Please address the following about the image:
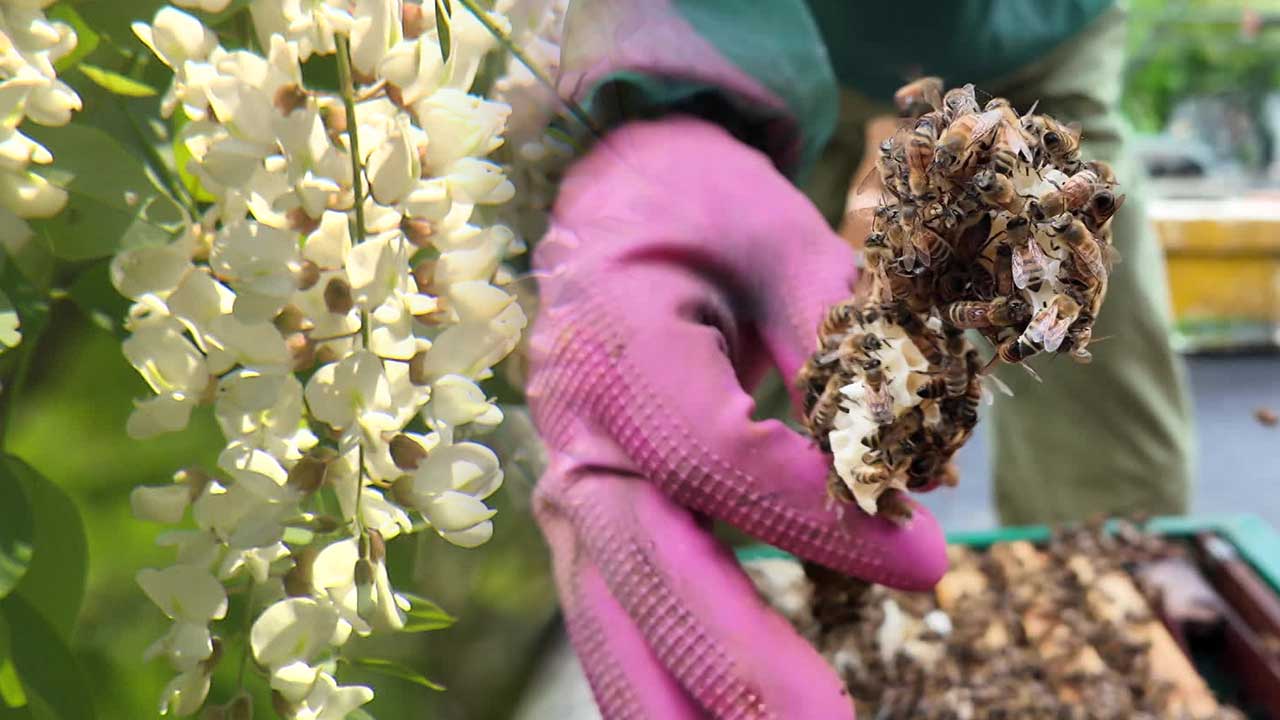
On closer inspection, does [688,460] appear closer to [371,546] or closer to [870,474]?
[870,474]

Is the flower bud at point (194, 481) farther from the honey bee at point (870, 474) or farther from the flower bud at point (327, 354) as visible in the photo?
the honey bee at point (870, 474)

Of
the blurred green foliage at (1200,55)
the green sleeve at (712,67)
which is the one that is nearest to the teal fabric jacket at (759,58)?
the green sleeve at (712,67)

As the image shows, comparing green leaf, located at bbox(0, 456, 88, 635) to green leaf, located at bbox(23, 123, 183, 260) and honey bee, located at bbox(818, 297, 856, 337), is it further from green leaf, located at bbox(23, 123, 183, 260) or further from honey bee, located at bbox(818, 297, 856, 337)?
honey bee, located at bbox(818, 297, 856, 337)

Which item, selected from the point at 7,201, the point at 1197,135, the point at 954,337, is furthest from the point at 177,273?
the point at 1197,135

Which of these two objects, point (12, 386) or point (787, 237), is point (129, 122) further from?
point (787, 237)

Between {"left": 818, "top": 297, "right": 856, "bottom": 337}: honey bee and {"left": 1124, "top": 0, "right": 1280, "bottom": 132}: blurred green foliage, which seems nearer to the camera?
{"left": 818, "top": 297, "right": 856, "bottom": 337}: honey bee

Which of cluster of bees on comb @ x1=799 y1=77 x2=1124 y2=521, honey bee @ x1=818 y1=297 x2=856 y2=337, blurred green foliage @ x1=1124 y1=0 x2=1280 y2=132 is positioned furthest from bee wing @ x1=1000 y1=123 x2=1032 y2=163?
blurred green foliage @ x1=1124 y1=0 x2=1280 y2=132
